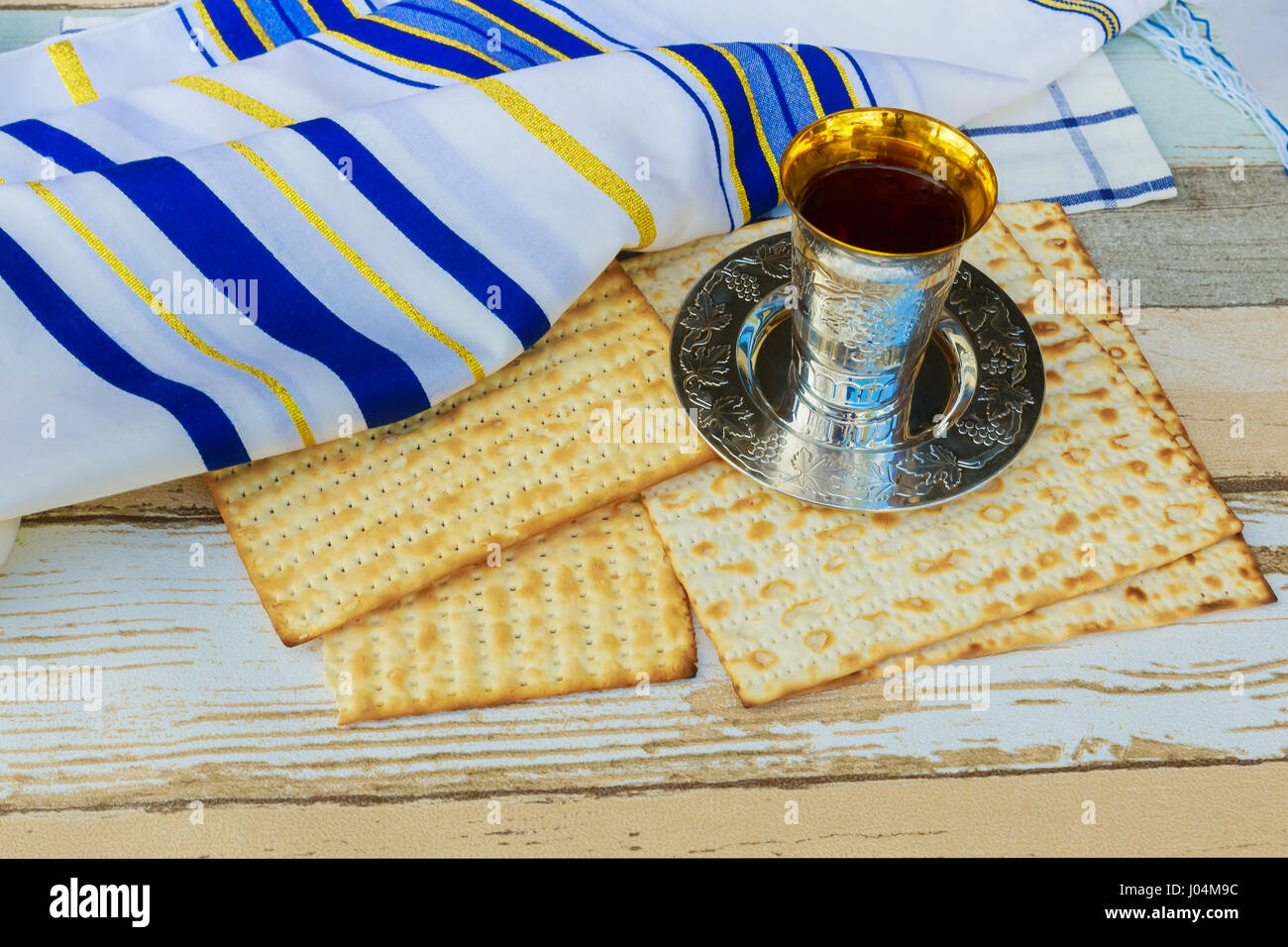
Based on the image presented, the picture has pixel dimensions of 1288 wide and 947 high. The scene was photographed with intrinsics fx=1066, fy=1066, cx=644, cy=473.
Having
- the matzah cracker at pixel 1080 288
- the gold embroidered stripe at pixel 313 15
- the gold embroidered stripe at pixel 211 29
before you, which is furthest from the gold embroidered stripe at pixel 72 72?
the matzah cracker at pixel 1080 288

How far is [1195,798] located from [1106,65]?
3.22 feet

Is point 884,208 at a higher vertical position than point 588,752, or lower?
higher

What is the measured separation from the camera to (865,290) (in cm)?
88

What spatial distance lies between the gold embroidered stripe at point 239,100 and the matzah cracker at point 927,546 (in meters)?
0.60

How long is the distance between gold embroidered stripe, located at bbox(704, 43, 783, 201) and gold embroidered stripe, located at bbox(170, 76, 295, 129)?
1.58 feet

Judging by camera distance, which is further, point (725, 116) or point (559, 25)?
point (559, 25)

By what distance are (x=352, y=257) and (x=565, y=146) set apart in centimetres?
24

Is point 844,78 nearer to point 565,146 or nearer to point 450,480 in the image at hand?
point 565,146

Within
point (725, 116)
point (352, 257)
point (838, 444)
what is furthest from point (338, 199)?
point (838, 444)

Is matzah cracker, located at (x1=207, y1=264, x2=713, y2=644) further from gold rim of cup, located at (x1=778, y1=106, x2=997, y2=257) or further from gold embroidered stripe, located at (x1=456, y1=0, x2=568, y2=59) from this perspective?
gold embroidered stripe, located at (x1=456, y1=0, x2=568, y2=59)

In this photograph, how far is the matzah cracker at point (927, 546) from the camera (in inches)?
35.8

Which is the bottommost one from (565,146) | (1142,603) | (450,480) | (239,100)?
(1142,603)

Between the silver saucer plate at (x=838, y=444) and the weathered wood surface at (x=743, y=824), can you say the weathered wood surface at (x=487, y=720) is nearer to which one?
the weathered wood surface at (x=743, y=824)

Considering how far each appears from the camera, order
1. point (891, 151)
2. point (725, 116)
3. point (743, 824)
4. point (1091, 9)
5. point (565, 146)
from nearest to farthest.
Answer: point (743, 824) → point (891, 151) → point (565, 146) → point (725, 116) → point (1091, 9)
